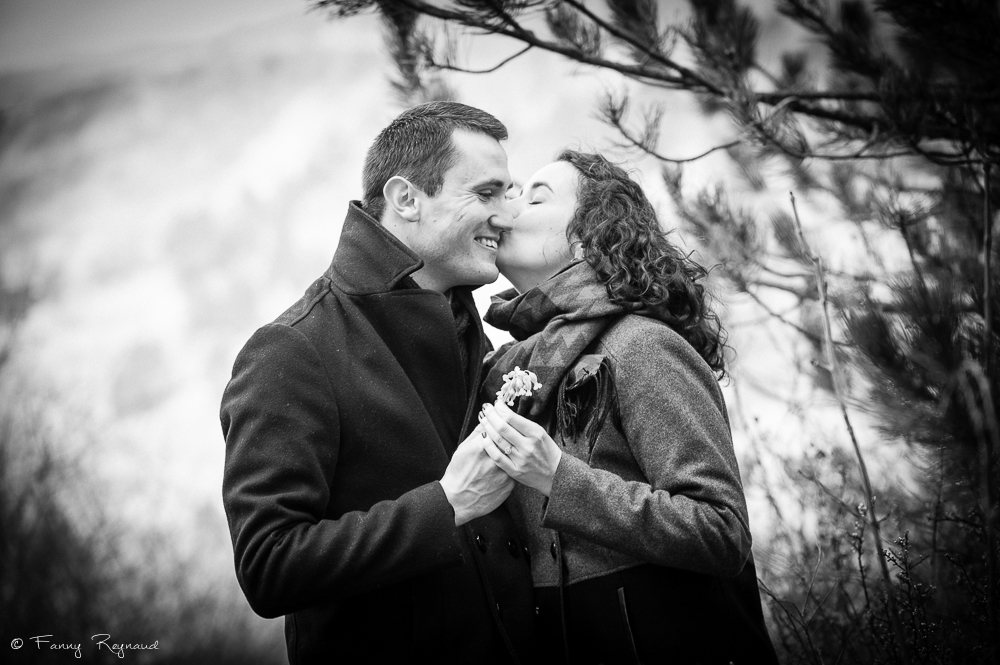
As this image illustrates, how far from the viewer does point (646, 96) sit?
5.65m

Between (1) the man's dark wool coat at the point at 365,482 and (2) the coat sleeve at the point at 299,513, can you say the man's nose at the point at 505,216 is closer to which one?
(1) the man's dark wool coat at the point at 365,482

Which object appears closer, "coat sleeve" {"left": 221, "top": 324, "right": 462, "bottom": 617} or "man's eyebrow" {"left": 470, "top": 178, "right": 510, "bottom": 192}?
"coat sleeve" {"left": 221, "top": 324, "right": 462, "bottom": 617}

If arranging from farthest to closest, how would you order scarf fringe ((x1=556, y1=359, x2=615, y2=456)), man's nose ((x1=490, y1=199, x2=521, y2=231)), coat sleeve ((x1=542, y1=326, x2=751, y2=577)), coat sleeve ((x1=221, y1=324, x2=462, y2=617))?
man's nose ((x1=490, y1=199, x2=521, y2=231)), scarf fringe ((x1=556, y1=359, x2=615, y2=456)), coat sleeve ((x1=542, y1=326, x2=751, y2=577)), coat sleeve ((x1=221, y1=324, x2=462, y2=617))

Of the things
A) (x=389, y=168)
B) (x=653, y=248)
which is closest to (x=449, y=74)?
(x=389, y=168)

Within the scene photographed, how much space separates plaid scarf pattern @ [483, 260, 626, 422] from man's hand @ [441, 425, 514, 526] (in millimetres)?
306

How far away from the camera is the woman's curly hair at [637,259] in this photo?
6.58ft

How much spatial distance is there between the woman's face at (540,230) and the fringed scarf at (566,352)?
0.58 feet

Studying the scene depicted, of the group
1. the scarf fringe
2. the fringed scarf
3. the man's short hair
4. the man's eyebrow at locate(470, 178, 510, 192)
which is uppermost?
the man's short hair

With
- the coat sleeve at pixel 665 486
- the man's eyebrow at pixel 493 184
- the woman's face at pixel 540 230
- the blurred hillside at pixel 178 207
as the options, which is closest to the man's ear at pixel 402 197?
the man's eyebrow at pixel 493 184

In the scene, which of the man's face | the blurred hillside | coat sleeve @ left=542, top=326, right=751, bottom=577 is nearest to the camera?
coat sleeve @ left=542, top=326, right=751, bottom=577

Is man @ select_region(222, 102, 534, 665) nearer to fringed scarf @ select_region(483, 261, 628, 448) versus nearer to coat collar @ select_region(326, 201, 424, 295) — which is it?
coat collar @ select_region(326, 201, 424, 295)

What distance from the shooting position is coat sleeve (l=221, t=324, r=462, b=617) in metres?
1.51

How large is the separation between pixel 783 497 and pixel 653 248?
3.12 metres

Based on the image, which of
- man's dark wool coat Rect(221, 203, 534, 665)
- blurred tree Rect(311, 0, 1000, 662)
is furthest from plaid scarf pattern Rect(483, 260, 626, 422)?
blurred tree Rect(311, 0, 1000, 662)
